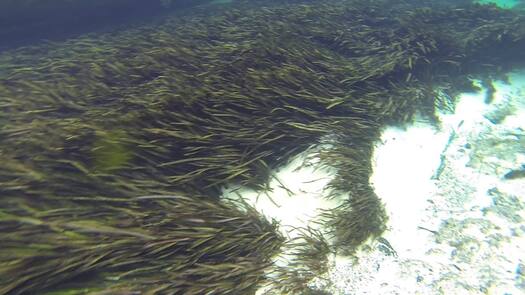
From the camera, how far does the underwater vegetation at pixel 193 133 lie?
121 inches

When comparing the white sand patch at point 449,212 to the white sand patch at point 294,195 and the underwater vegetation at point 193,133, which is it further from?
the white sand patch at point 294,195

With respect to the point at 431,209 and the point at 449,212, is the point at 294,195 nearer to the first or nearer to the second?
the point at 431,209

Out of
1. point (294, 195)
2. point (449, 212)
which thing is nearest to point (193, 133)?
point (294, 195)

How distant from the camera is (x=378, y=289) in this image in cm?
356

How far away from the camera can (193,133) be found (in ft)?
14.4

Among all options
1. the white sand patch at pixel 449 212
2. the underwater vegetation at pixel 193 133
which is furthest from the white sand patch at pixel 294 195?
the white sand patch at pixel 449 212

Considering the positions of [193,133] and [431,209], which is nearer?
[193,133]

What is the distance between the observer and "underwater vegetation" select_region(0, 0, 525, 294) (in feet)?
10.1

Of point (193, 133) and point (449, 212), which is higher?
point (193, 133)

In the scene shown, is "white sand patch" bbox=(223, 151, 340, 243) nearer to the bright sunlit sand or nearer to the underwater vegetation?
the bright sunlit sand

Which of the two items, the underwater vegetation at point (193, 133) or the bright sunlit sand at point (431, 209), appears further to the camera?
the bright sunlit sand at point (431, 209)

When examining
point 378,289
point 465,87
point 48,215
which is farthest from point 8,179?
point 465,87

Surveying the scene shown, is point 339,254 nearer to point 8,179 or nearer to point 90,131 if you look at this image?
point 90,131

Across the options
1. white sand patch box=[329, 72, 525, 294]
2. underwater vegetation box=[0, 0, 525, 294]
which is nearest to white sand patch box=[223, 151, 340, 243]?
underwater vegetation box=[0, 0, 525, 294]
